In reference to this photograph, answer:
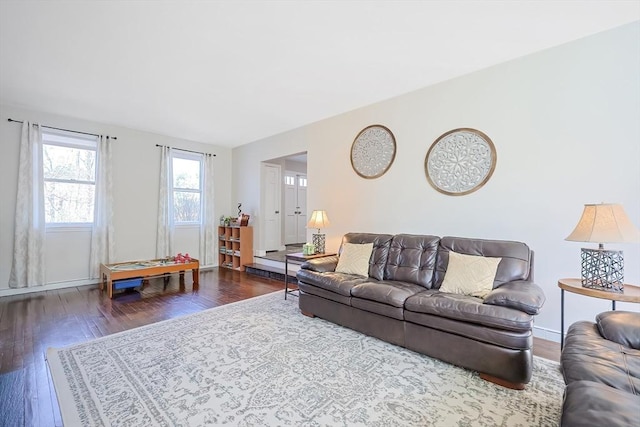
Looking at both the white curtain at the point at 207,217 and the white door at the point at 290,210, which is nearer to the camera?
the white curtain at the point at 207,217

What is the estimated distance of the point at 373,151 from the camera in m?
4.03

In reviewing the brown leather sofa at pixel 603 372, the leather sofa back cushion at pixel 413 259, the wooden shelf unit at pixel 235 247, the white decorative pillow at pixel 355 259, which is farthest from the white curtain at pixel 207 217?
Result: the brown leather sofa at pixel 603 372

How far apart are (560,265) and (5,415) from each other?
13.7 ft

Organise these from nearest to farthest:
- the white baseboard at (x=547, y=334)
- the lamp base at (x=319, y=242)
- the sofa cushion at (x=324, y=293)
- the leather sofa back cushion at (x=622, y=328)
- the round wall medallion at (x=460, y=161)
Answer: the leather sofa back cushion at (x=622, y=328)
the white baseboard at (x=547, y=334)
the sofa cushion at (x=324, y=293)
the round wall medallion at (x=460, y=161)
the lamp base at (x=319, y=242)

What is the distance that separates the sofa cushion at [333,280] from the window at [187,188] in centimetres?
375

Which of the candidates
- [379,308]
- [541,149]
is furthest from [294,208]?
[541,149]

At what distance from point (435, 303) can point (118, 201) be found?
17.6 ft

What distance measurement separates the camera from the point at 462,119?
322 cm

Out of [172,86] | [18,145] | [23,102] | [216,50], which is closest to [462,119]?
[216,50]

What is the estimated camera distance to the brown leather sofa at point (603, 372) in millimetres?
934

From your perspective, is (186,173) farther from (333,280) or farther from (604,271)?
(604,271)

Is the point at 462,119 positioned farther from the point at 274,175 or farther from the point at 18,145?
the point at 18,145

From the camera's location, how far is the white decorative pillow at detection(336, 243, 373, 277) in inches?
128

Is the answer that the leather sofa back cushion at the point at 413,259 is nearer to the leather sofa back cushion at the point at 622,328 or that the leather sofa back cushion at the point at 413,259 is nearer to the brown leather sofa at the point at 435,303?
the brown leather sofa at the point at 435,303
